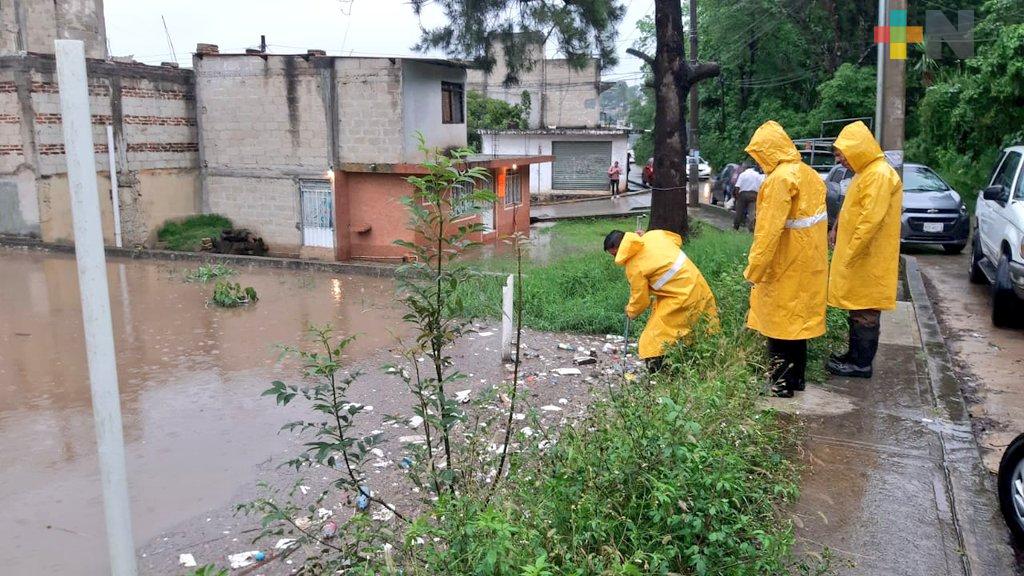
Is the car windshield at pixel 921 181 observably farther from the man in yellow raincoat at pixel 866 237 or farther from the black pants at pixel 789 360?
the black pants at pixel 789 360

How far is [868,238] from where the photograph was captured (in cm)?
563

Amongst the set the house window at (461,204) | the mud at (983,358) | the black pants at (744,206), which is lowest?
the mud at (983,358)

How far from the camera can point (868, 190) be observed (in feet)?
18.5

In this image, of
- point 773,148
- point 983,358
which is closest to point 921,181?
point 983,358

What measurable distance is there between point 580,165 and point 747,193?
67.2 ft

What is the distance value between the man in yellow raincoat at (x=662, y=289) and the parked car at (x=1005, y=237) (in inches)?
158

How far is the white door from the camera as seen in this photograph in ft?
62.5

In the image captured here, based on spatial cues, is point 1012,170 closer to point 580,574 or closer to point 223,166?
point 580,574

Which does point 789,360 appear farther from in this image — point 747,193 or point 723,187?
point 723,187

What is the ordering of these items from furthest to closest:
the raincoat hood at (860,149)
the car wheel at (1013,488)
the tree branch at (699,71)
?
1. the tree branch at (699,71)
2. the raincoat hood at (860,149)
3. the car wheel at (1013,488)

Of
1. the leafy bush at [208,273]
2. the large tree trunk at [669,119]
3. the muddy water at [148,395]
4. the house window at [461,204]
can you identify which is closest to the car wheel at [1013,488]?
the house window at [461,204]

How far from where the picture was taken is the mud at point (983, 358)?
5.51 m

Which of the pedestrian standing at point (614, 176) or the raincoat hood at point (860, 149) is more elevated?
the raincoat hood at point (860, 149)

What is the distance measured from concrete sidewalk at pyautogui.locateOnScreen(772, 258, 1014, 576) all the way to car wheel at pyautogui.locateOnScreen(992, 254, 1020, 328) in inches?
96.5
